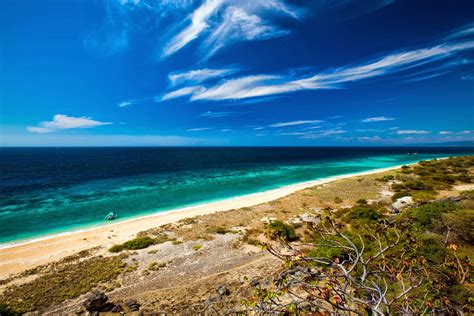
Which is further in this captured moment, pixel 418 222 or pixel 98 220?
pixel 98 220

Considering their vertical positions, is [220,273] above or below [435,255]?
below

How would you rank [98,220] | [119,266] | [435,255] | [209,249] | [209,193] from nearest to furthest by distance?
[435,255] → [119,266] → [209,249] → [98,220] → [209,193]

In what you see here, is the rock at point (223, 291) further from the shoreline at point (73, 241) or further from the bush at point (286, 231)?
the shoreline at point (73, 241)

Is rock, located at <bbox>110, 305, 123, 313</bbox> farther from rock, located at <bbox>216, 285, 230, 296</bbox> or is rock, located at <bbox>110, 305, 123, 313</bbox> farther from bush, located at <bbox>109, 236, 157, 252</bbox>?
bush, located at <bbox>109, 236, 157, 252</bbox>

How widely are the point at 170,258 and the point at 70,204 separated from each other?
25333mm

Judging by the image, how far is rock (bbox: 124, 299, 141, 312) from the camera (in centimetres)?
864

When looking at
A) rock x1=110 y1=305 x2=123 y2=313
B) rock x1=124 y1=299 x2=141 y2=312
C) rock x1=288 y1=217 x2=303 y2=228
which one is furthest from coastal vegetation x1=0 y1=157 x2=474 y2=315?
rock x1=110 y1=305 x2=123 y2=313

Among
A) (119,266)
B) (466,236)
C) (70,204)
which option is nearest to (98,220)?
(70,204)

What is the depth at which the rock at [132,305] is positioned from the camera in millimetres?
8644

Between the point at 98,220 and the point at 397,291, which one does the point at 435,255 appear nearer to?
the point at 397,291

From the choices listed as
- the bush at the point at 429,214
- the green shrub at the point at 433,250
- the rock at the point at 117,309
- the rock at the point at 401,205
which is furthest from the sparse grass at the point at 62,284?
the rock at the point at 401,205

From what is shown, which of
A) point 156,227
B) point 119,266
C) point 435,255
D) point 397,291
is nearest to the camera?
point 397,291

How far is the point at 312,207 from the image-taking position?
24672mm

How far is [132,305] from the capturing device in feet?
28.9
